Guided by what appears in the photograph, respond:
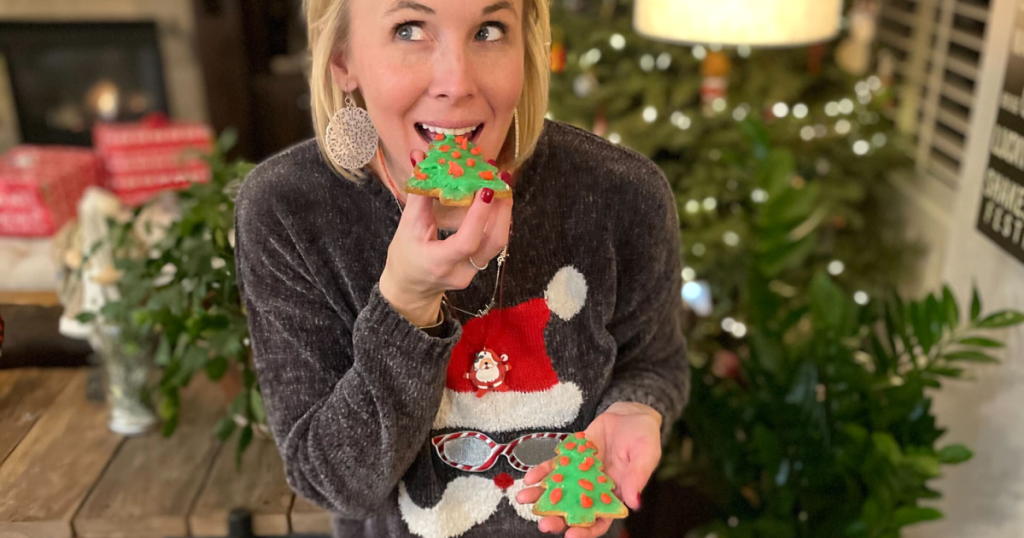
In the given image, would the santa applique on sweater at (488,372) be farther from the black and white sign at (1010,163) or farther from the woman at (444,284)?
the black and white sign at (1010,163)

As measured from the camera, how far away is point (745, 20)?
1.63m

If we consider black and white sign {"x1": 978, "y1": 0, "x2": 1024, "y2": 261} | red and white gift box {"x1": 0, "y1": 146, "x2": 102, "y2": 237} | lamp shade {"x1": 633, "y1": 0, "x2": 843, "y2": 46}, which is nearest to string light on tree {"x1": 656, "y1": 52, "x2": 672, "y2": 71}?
lamp shade {"x1": 633, "y1": 0, "x2": 843, "y2": 46}

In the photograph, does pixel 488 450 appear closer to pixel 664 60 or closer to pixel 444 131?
pixel 444 131

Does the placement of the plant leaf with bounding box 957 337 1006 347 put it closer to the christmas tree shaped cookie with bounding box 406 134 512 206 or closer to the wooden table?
the christmas tree shaped cookie with bounding box 406 134 512 206

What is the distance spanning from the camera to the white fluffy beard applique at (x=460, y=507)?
92 cm

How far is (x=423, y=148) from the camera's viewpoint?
2.65 feet

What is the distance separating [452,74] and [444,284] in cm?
20

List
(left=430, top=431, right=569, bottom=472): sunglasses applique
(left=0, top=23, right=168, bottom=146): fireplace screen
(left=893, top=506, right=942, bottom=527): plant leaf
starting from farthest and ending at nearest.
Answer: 1. (left=0, top=23, right=168, bottom=146): fireplace screen
2. (left=893, top=506, right=942, bottom=527): plant leaf
3. (left=430, top=431, right=569, bottom=472): sunglasses applique

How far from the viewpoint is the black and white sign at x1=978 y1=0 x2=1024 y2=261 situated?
135 centimetres

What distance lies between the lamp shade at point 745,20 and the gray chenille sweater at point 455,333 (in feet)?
2.68

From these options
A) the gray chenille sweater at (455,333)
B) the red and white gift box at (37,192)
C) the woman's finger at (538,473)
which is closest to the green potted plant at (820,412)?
the gray chenille sweater at (455,333)

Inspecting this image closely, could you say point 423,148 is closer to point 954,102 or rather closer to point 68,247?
point 68,247

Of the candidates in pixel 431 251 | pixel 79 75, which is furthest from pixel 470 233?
pixel 79 75

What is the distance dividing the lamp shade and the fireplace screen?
3372mm
